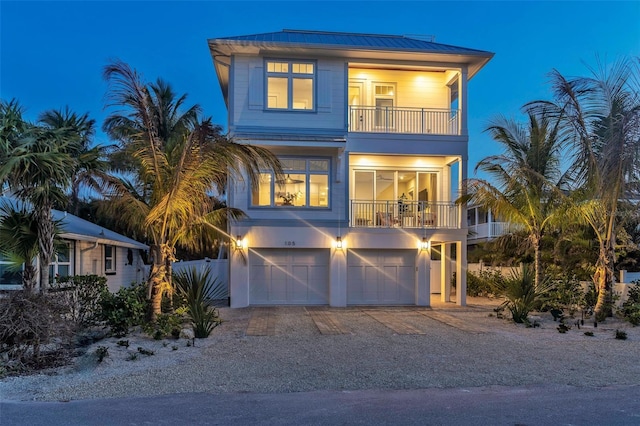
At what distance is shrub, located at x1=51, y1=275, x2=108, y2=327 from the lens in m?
9.72

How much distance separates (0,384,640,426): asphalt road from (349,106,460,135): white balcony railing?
11.3 m

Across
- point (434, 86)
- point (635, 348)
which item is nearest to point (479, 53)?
point (434, 86)

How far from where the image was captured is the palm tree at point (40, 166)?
26.4 feet

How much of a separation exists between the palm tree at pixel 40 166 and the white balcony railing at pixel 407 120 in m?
9.40

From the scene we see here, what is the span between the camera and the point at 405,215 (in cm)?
1587

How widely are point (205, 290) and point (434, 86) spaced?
1122 centimetres

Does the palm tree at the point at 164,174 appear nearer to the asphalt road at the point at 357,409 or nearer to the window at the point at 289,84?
the asphalt road at the point at 357,409

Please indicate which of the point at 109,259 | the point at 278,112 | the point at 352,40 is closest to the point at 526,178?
the point at 352,40

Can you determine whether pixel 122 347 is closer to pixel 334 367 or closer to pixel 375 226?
pixel 334 367

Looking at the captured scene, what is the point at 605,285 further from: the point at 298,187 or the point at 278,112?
the point at 278,112

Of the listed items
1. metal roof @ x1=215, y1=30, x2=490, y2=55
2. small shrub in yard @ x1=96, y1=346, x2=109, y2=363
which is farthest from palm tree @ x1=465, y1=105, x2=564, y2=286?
small shrub in yard @ x1=96, y1=346, x2=109, y2=363

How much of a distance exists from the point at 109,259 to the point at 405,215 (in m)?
11.9

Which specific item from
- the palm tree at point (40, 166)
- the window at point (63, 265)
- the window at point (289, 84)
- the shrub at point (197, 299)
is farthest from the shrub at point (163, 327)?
the window at point (289, 84)

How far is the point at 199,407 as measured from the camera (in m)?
5.12
